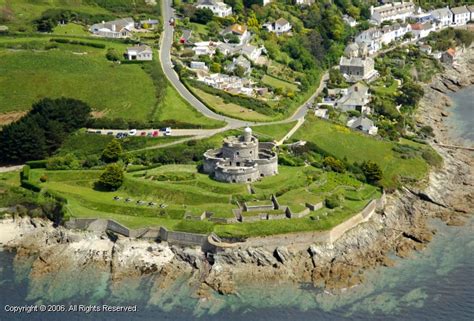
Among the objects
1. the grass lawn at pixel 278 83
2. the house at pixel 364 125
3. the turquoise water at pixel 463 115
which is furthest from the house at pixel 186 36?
the turquoise water at pixel 463 115

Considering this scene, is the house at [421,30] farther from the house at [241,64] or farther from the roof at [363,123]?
the roof at [363,123]

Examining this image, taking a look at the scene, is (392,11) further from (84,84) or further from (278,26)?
(84,84)

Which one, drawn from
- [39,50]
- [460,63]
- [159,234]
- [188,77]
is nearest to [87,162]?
[159,234]

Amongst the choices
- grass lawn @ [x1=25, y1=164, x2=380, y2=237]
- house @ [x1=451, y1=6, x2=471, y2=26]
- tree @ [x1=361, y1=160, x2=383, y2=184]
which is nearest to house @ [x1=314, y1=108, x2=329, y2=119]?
tree @ [x1=361, y1=160, x2=383, y2=184]

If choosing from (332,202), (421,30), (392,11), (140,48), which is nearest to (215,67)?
(140,48)

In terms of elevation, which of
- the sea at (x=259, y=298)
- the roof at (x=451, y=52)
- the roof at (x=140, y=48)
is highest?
the roof at (x=140, y=48)

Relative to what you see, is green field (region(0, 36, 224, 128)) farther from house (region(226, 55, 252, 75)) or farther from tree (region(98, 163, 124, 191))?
tree (region(98, 163, 124, 191))
